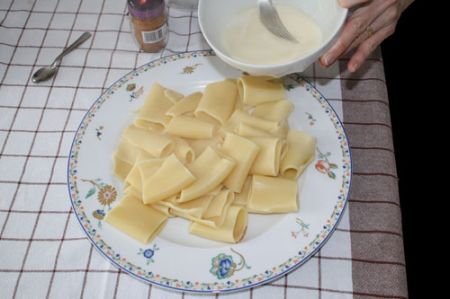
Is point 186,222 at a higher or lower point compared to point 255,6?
lower

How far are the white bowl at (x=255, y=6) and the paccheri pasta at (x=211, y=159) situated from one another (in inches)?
6.8

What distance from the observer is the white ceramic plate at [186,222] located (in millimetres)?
1021

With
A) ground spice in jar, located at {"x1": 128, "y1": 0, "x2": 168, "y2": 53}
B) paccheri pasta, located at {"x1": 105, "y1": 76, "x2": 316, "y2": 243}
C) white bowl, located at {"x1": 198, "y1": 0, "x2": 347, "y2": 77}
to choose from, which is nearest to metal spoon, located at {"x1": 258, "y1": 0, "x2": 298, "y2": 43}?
white bowl, located at {"x1": 198, "y1": 0, "x2": 347, "y2": 77}

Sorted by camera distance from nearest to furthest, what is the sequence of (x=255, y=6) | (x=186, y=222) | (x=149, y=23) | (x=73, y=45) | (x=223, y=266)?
(x=223, y=266), (x=186, y=222), (x=255, y=6), (x=149, y=23), (x=73, y=45)

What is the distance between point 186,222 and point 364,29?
0.63m

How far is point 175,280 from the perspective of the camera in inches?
39.7

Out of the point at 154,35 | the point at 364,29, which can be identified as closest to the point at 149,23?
the point at 154,35

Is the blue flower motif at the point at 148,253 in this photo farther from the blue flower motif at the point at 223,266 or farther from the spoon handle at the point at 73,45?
the spoon handle at the point at 73,45

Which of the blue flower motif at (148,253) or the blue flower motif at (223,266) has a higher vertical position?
the blue flower motif at (148,253)

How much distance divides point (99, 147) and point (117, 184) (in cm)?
12

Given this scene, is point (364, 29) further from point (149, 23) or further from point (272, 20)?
point (149, 23)

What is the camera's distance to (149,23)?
1417 millimetres

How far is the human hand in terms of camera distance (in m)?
1.13

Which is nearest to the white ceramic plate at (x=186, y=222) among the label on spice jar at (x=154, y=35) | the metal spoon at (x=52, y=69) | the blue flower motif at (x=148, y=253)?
the blue flower motif at (x=148, y=253)
